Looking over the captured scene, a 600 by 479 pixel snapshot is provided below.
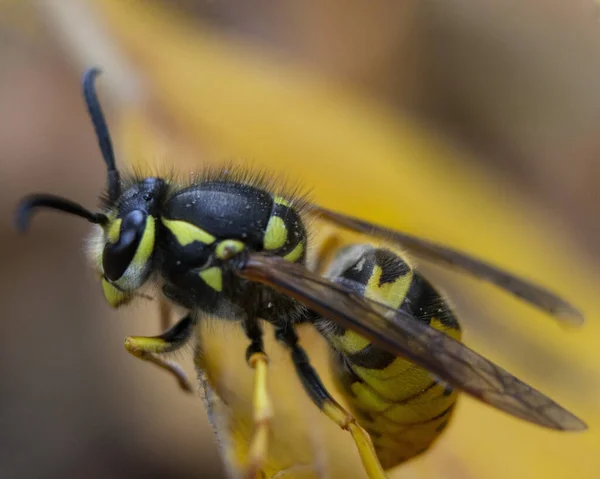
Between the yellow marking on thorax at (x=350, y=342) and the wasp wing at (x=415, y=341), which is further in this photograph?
the yellow marking on thorax at (x=350, y=342)

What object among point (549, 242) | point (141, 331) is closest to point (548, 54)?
point (549, 242)

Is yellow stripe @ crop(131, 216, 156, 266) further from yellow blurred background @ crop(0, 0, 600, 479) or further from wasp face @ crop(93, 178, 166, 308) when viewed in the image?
yellow blurred background @ crop(0, 0, 600, 479)

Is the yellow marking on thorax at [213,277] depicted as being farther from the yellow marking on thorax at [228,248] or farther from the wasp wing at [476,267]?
the wasp wing at [476,267]

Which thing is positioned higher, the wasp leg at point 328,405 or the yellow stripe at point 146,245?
the yellow stripe at point 146,245

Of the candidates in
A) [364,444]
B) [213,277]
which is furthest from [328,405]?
[213,277]

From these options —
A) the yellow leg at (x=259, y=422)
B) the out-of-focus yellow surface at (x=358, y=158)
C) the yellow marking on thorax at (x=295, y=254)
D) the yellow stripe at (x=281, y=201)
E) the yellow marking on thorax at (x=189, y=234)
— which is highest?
the out-of-focus yellow surface at (x=358, y=158)

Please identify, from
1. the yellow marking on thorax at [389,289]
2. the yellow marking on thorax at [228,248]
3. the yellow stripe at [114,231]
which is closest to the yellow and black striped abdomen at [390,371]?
the yellow marking on thorax at [389,289]
